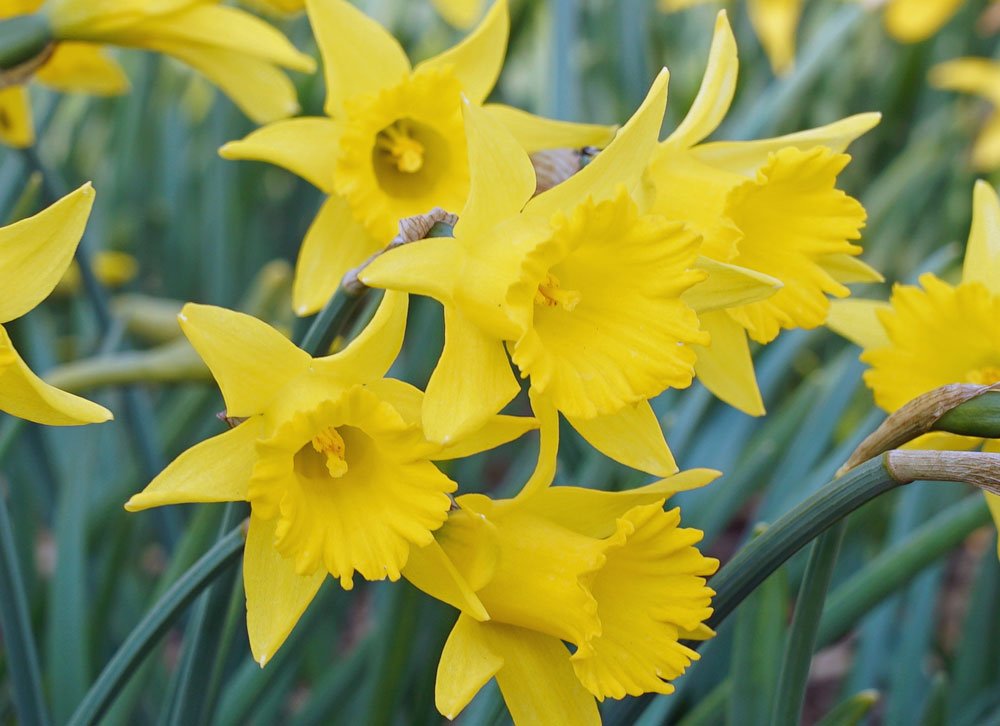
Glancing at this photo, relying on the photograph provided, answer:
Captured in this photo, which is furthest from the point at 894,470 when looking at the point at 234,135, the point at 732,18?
the point at 732,18

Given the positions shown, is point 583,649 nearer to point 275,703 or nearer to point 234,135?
point 275,703

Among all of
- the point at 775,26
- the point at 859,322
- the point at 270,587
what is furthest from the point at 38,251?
the point at 775,26

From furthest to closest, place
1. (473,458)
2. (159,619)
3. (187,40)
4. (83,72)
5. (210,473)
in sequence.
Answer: (473,458) → (83,72) → (187,40) → (159,619) → (210,473)

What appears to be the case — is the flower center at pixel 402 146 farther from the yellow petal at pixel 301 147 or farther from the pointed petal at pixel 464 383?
the pointed petal at pixel 464 383

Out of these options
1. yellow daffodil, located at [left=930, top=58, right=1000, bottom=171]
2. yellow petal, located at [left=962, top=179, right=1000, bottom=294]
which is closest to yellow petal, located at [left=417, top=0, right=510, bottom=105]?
yellow petal, located at [left=962, top=179, right=1000, bottom=294]

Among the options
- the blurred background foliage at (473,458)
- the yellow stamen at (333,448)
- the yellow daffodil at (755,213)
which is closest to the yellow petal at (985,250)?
the yellow daffodil at (755,213)

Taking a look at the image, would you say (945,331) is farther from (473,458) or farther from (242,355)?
(473,458)
